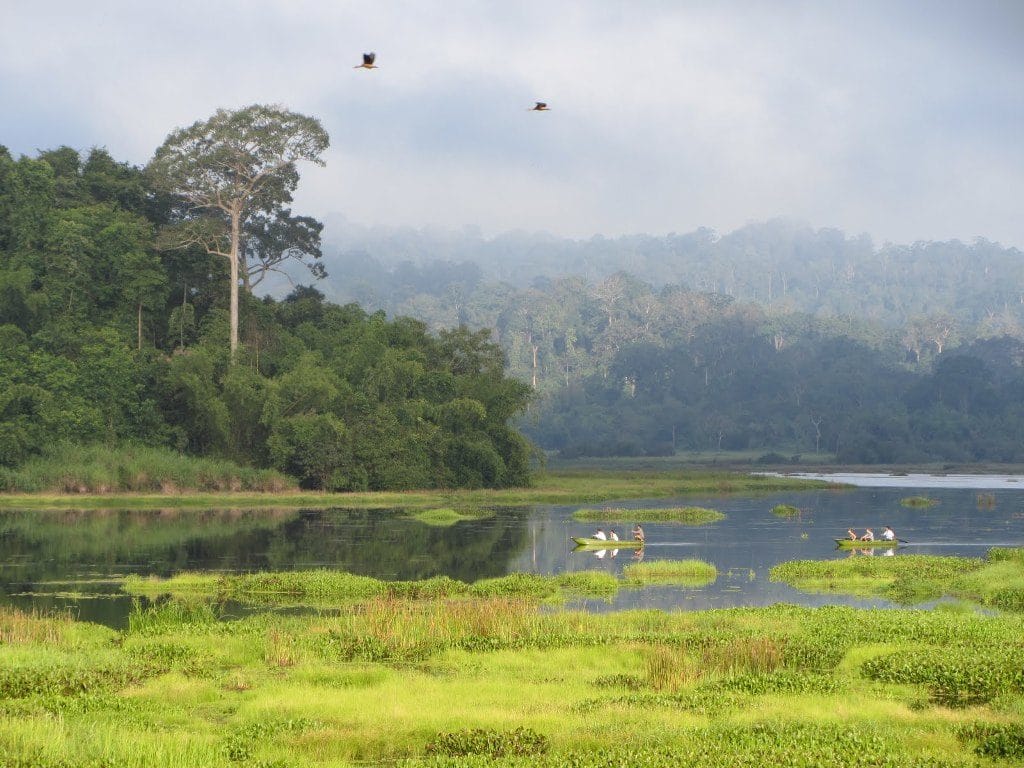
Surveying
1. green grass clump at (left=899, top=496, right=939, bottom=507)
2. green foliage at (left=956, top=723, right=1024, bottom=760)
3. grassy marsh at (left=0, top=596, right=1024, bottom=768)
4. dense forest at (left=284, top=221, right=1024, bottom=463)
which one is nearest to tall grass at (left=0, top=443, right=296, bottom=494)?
green grass clump at (left=899, top=496, right=939, bottom=507)

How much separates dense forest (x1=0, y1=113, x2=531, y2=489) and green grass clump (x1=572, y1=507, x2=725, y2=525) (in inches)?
657

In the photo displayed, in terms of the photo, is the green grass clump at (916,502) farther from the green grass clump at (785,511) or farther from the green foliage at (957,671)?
the green foliage at (957,671)

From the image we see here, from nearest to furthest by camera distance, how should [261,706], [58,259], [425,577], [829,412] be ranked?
[261,706]
[425,577]
[58,259]
[829,412]

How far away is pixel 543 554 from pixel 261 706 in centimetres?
2800

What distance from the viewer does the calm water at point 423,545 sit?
34.9 metres

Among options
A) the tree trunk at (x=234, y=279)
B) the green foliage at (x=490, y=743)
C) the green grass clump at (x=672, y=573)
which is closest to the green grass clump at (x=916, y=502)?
the green grass clump at (x=672, y=573)

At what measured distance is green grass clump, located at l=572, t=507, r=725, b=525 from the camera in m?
61.6

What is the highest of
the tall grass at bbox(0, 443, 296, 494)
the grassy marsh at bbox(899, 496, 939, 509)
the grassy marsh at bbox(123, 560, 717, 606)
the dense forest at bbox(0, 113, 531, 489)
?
Result: the dense forest at bbox(0, 113, 531, 489)

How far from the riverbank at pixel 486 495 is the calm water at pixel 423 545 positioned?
334 cm

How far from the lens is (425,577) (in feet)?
125

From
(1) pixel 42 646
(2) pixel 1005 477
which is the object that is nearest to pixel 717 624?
(1) pixel 42 646

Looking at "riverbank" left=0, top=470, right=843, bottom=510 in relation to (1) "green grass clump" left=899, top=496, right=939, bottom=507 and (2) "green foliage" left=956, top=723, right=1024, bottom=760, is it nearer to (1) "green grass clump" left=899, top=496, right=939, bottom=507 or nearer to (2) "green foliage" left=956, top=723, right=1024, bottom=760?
(1) "green grass clump" left=899, top=496, right=939, bottom=507

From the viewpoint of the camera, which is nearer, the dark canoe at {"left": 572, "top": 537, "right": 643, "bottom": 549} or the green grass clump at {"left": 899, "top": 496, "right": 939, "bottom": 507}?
the dark canoe at {"left": 572, "top": 537, "right": 643, "bottom": 549}

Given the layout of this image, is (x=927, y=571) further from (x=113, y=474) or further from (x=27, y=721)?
(x=113, y=474)
